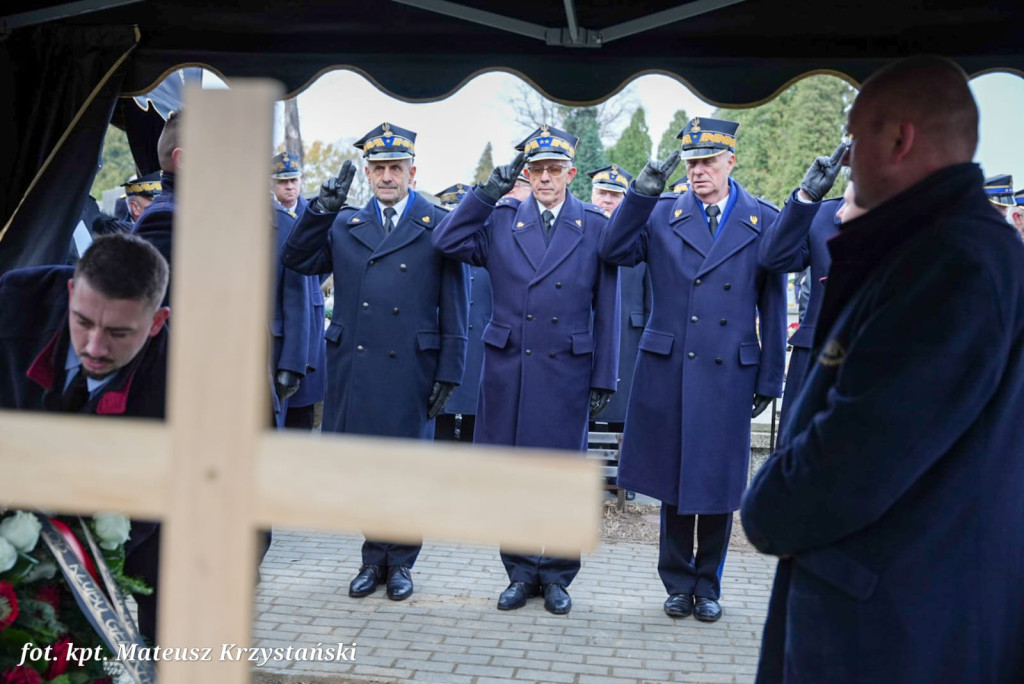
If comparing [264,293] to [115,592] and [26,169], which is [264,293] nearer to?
[115,592]

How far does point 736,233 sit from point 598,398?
3.60 ft

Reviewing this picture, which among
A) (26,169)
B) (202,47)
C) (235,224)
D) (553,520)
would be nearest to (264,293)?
(235,224)

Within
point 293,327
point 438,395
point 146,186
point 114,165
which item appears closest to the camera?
point 438,395

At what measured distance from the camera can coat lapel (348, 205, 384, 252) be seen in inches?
204

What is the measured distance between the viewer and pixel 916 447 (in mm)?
1896

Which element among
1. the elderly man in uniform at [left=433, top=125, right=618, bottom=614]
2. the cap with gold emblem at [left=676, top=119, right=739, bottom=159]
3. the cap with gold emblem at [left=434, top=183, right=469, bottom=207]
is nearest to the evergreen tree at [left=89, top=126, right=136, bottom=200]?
the cap with gold emblem at [left=434, top=183, right=469, bottom=207]

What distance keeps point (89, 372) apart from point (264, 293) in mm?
1763

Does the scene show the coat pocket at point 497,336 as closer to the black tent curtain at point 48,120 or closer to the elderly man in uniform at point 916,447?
the black tent curtain at point 48,120

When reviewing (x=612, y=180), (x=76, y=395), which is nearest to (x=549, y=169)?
(x=76, y=395)

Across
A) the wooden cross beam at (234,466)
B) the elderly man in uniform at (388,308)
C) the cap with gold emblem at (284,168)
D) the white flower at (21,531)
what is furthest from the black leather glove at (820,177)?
the wooden cross beam at (234,466)

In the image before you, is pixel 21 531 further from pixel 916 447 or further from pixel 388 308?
pixel 388 308

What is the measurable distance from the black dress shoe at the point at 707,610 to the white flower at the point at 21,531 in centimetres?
355

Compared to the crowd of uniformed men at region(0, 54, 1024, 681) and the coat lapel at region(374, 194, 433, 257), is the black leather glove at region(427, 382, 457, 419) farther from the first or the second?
the coat lapel at region(374, 194, 433, 257)

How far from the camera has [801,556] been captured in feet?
6.84
